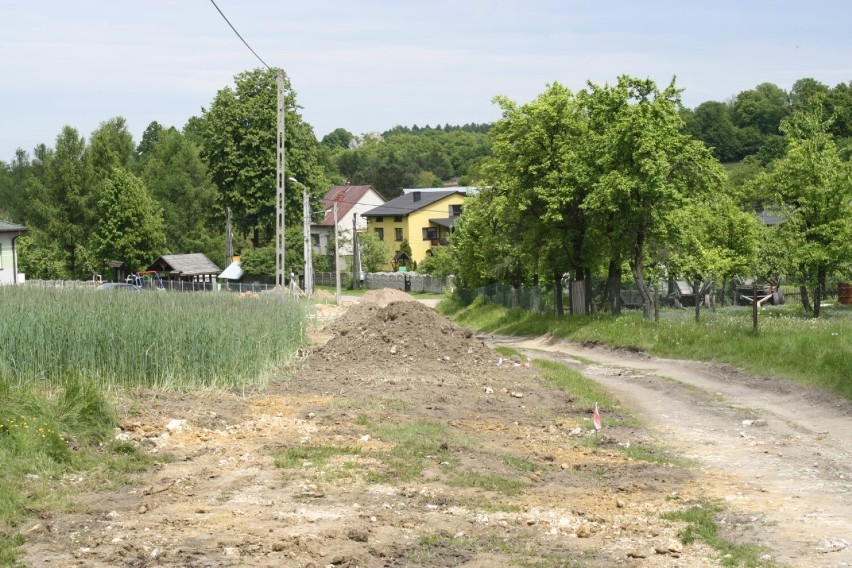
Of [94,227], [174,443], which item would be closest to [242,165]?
[94,227]

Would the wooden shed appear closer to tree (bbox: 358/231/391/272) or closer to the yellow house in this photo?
tree (bbox: 358/231/391/272)

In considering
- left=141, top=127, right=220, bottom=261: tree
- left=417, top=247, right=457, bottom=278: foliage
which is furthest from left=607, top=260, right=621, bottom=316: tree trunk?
left=141, top=127, right=220, bottom=261: tree

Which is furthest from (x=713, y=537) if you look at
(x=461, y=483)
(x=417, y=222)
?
(x=417, y=222)

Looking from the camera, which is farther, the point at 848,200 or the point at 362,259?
the point at 362,259

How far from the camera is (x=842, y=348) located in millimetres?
21594

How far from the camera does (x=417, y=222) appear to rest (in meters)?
112

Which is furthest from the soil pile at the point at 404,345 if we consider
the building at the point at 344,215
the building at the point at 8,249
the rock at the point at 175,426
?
the building at the point at 344,215

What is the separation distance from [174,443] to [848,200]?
1242 inches

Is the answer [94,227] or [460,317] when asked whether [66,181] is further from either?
[460,317]

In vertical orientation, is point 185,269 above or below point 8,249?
below

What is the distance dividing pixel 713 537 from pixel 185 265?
227 feet

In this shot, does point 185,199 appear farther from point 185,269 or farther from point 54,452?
point 54,452

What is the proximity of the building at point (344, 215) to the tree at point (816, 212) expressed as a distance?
66.3 m

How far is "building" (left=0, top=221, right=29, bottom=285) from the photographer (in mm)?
56469
